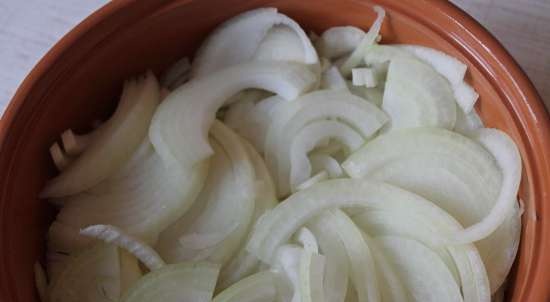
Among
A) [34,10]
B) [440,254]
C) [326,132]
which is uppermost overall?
[34,10]

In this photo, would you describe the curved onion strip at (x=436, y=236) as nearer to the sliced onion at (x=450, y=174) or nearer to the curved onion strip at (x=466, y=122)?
the sliced onion at (x=450, y=174)

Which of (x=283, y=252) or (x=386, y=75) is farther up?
(x=386, y=75)

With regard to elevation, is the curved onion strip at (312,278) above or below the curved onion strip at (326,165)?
below

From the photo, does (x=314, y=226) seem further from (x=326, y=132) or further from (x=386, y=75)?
(x=386, y=75)

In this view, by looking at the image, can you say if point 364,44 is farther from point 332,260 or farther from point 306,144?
point 332,260

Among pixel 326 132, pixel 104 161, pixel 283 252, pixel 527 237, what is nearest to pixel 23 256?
pixel 104 161

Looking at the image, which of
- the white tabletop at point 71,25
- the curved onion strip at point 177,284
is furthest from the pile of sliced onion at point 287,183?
the white tabletop at point 71,25

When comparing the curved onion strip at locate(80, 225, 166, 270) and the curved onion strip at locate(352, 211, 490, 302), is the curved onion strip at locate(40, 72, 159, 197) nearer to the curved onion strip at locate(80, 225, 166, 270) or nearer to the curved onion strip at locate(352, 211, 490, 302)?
the curved onion strip at locate(80, 225, 166, 270)
